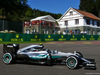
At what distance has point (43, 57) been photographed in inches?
213

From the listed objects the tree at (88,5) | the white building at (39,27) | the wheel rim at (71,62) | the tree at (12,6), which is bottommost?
the wheel rim at (71,62)

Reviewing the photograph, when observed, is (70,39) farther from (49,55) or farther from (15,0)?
(15,0)

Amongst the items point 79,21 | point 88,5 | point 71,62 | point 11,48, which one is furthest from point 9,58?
point 88,5

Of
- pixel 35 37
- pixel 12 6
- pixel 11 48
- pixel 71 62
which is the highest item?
pixel 12 6

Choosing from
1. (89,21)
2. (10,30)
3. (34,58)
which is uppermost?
(89,21)

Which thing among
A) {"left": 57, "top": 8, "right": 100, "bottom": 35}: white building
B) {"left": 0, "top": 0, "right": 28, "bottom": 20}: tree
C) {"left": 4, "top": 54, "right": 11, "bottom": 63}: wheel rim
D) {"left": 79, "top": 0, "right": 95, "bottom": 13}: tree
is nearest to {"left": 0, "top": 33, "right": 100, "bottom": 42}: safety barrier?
{"left": 57, "top": 8, "right": 100, "bottom": 35}: white building

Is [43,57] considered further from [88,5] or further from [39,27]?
[88,5]

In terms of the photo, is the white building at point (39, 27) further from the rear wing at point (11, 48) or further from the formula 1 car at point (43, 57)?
the formula 1 car at point (43, 57)

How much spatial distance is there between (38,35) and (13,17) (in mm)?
38148

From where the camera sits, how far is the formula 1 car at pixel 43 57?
4.98 m

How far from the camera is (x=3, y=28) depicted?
18.4 metres

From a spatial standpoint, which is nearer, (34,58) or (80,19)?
(34,58)

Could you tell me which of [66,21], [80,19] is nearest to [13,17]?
[66,21]

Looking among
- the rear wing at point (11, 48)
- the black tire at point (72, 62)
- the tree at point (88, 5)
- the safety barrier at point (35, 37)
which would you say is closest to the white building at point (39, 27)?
the safety barrier at point (35, 37)
